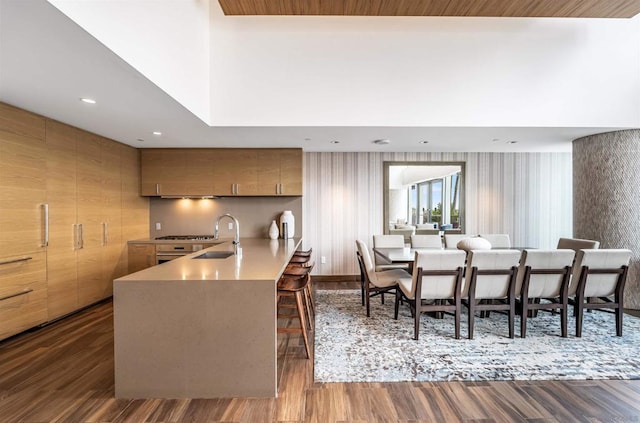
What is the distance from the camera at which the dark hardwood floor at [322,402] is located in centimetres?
190

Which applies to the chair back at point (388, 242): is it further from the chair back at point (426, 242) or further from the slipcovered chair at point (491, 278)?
the slipcovered chair at point (491, 278)

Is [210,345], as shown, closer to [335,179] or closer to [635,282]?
[335,179]

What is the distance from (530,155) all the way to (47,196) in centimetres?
718

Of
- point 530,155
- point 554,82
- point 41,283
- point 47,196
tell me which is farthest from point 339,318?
point 530,155

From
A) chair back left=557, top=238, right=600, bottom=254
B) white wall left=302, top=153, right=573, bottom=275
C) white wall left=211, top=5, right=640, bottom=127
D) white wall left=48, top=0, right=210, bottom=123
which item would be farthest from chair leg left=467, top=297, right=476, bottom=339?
white wall left=48, top=0, right=210, bottom=123

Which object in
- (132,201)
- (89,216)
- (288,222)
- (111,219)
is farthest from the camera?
(288,222)

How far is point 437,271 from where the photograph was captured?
9.61 ft

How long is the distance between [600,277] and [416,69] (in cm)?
287

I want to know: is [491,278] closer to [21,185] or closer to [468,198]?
[468,198]

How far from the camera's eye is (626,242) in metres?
3.85

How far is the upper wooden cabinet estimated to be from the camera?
4.88 metres

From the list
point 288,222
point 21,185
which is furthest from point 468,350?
point 21,185

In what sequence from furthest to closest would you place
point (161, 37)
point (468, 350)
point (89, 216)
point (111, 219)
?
point (111, 219), point (89, 216), point (468, 350), point (161, 37)

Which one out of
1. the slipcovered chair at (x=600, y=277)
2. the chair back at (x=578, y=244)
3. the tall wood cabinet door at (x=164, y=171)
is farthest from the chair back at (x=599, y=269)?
the tall wood cabinet door at (x=164, y=171)
